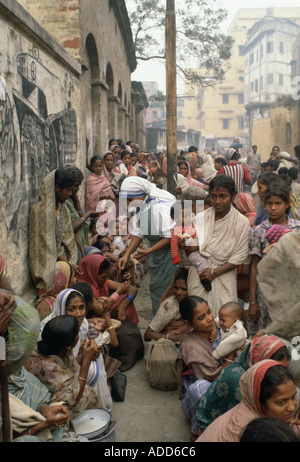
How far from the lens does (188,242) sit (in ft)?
12.8

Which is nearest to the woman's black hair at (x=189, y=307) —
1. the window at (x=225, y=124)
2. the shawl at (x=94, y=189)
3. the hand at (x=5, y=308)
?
the hand at (x=5, y=308)

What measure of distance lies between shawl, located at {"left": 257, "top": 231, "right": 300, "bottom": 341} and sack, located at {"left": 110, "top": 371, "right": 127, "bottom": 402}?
1.47 meters

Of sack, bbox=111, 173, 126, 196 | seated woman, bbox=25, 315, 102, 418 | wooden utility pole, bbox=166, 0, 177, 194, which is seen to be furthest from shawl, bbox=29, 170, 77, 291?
wooden utility pole, bbox=166, 0, 177, 194

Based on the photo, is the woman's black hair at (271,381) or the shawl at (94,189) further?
the shawl at (94,189)

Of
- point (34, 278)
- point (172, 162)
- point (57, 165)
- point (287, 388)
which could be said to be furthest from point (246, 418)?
point (172, 162)

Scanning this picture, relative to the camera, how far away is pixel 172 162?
923 centimetres

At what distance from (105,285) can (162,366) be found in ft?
3.56

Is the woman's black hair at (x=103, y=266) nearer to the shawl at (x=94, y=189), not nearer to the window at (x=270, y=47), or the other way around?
the shawl at (x=94, y=189)

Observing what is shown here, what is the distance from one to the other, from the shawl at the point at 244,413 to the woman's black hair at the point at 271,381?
0.06 ft

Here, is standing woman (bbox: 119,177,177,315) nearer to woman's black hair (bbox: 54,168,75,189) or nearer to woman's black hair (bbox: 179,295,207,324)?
woman's black hair (bbox: 54,168,75,189)

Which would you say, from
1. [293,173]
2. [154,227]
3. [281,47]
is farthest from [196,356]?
[281,47]

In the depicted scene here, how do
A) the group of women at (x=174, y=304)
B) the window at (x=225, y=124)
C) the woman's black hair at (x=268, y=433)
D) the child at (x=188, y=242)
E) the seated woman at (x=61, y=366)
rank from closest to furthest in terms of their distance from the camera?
the woman's black hair at (x=268, y=433) < the group of women at (x=174, y=304) < the seated woman at (x=61, y=366) < the child at (x=188, y=242) < the window at (x=225, y=124)

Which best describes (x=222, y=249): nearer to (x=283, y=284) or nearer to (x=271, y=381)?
(x=283, y=284)

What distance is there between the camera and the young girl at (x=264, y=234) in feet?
11.4
